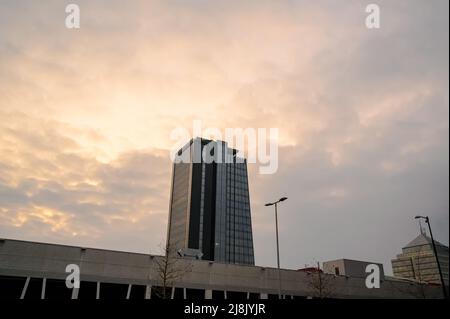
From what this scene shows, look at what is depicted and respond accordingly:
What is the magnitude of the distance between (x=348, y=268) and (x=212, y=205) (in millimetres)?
88985

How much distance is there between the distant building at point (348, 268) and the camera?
261ft

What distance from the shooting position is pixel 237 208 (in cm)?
16900

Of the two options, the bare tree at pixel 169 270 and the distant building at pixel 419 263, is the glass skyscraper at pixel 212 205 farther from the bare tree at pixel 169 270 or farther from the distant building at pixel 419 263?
the bare tree at pixel 169 270

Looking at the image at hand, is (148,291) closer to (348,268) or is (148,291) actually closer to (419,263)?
(348,268)

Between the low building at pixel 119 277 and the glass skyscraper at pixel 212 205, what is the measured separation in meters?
107

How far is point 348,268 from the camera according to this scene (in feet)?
263

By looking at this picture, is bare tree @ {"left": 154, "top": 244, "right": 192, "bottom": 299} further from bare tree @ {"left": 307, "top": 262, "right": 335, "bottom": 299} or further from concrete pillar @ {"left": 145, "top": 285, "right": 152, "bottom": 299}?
bare tree @ {"left": 307, "top": 262, "right": 335, "bottom": 299}

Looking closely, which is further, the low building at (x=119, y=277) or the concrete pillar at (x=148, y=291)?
the concrete pillar at (x=148, y=291)


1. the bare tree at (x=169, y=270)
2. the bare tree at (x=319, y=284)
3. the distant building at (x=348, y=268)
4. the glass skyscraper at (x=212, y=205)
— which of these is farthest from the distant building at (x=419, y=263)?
the bare tree at (x=169, y=270)

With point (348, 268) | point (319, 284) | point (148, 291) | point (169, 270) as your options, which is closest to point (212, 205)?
point (348, 268)

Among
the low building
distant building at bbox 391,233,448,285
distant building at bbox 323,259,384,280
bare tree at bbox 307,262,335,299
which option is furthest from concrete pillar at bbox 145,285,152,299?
distant building at bbox 391,233,448,285
